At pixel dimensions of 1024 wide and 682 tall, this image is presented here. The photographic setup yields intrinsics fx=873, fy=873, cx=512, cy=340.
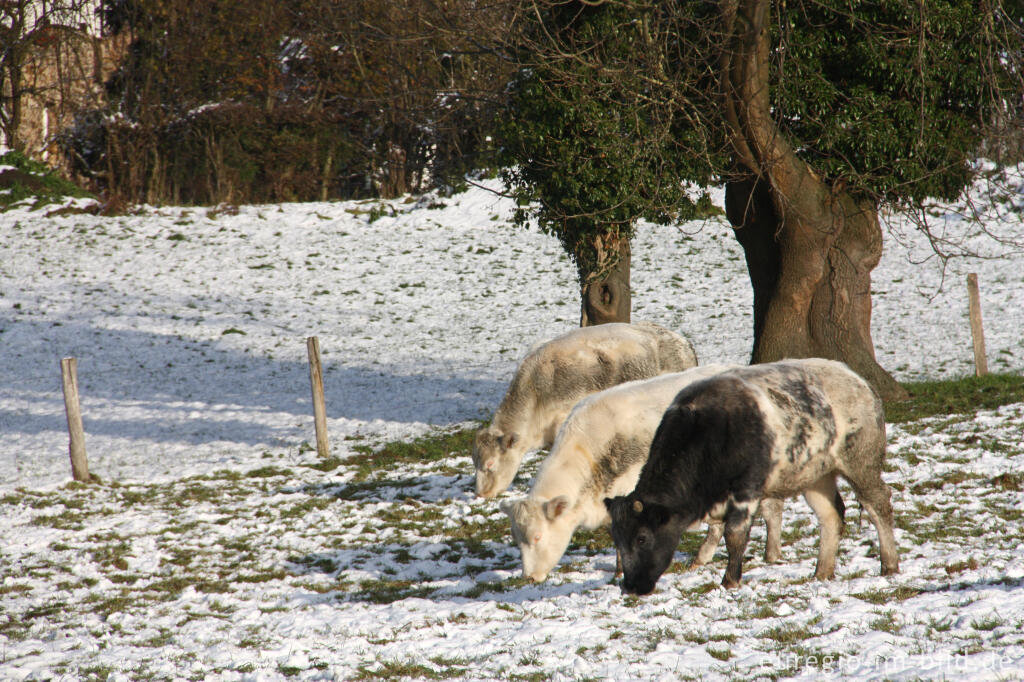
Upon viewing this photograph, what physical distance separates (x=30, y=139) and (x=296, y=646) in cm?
3537

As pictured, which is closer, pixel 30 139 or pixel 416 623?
pixel 416 623

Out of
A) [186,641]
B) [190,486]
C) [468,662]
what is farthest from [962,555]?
[190,486]

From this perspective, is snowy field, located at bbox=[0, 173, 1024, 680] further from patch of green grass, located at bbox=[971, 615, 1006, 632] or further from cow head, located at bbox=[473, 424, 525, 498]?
cow head, located at bbox=[473, 424, 525, 498]

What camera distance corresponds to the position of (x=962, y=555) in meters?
7.05

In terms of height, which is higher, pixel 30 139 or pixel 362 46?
pixel 362 46

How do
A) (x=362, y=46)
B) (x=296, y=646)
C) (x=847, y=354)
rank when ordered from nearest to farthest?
(x=296, y=646), (x=847, y=354), (x=362, y=46)

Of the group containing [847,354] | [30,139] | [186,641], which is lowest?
[186,641]

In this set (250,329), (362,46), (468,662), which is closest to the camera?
(468,662)

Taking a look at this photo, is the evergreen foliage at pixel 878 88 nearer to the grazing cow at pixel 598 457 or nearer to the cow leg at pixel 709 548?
the grazing cow at pixel 598 457

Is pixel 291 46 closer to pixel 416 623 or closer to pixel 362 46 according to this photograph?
pixel 362 46

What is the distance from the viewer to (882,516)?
6.84 meters

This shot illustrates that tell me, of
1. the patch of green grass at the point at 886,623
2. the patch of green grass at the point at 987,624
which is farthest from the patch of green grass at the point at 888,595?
the patch of green grass at the point at 987,624

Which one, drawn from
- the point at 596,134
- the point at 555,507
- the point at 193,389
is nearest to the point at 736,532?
the point at 555,507

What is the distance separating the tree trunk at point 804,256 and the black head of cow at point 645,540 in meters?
7.10
